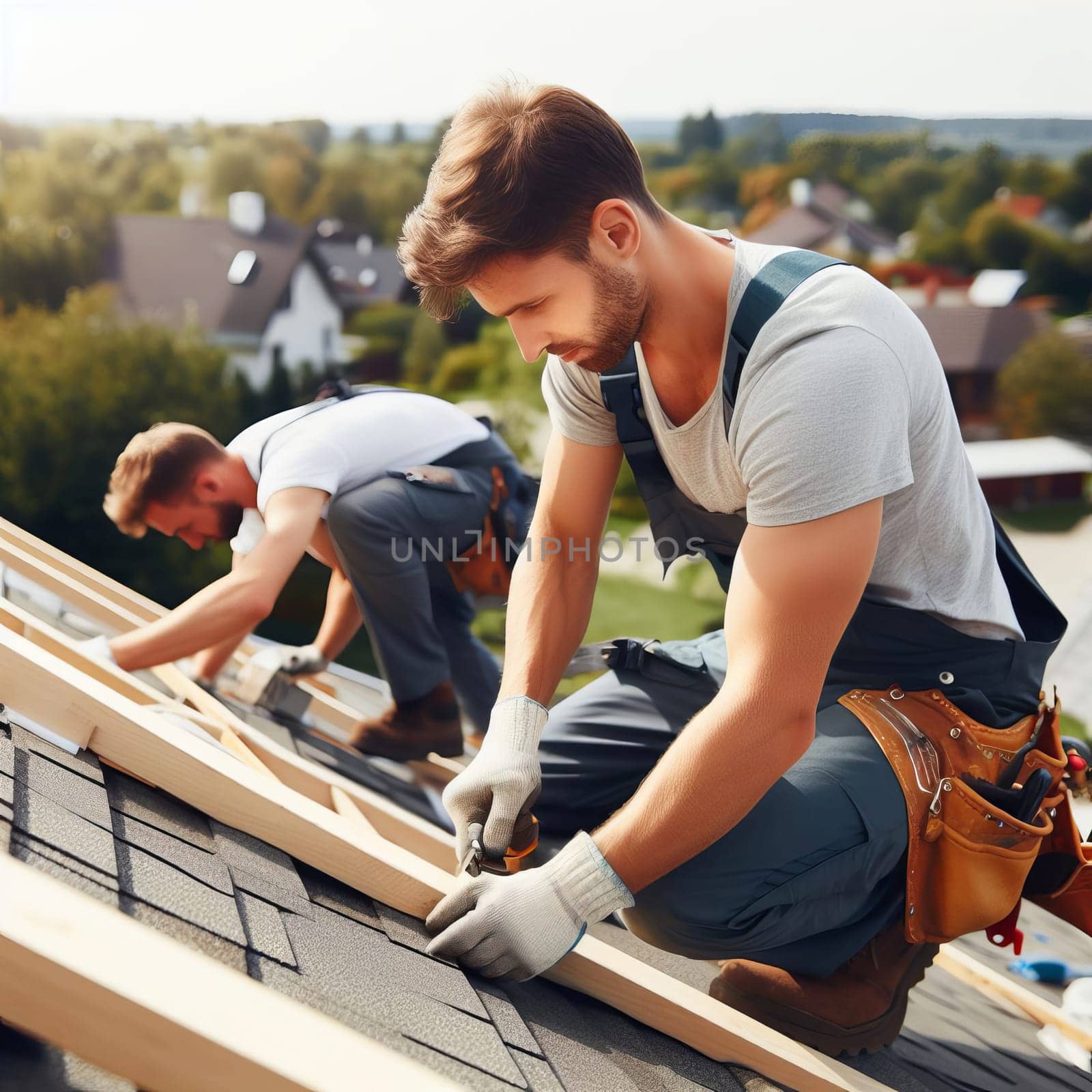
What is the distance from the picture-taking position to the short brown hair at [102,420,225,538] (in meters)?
2.43

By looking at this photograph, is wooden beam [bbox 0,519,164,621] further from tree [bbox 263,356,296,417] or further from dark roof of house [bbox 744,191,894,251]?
dark roof of house [bbox 744,191,894,251]

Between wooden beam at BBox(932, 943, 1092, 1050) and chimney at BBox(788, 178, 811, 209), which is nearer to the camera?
wooden beam at BBox(932, 943, 1092, 1050)

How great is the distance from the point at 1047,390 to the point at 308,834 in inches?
161

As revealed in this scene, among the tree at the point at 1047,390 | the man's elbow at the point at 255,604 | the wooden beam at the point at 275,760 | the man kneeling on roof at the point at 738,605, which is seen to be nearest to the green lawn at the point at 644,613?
the tree at the point at 1047,390

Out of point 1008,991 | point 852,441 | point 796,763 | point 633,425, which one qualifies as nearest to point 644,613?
point 1008,991

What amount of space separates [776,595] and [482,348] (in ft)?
9.35

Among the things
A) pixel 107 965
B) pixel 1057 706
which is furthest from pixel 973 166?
pixel 107 965

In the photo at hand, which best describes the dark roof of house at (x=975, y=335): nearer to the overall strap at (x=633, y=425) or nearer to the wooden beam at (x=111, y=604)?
the wooden beam at (x=111, y=604)

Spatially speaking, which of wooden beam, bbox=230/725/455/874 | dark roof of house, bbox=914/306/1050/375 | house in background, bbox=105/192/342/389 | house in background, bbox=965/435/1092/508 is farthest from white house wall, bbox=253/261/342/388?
house in background, bbox=965/435/1092/508

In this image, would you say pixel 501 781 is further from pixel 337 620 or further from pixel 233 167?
pixel 233 167

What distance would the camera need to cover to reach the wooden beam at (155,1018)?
61 cm

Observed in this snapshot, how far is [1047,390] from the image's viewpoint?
13.9 ft

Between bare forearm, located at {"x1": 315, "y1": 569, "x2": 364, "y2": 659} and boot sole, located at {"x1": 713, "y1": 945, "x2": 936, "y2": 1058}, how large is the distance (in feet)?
5.05

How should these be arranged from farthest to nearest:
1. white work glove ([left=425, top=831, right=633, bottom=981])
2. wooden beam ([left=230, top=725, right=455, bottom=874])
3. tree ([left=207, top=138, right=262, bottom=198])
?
tree ([left=207, top=138, right=262, bottom=198])
wooden beam ([left=230, top=725, right=455, bottom=874])
white work glove ([left=425, top=831, right=633, bottom=981])
